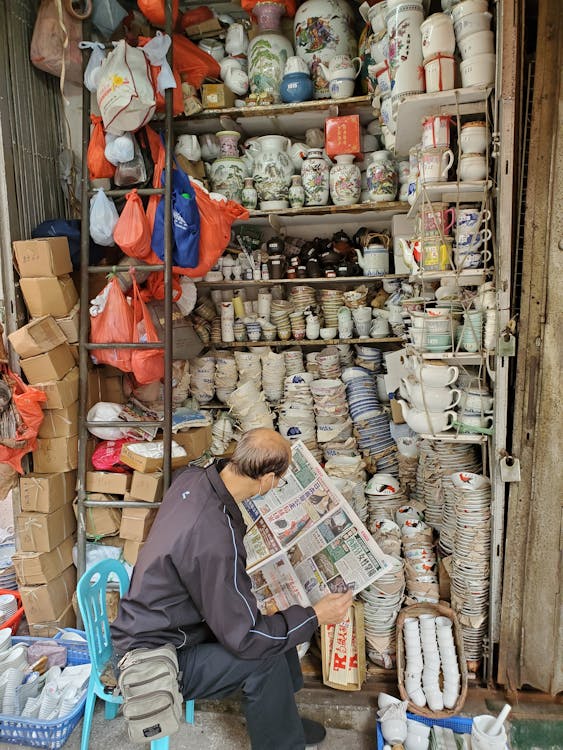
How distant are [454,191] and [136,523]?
80.2 inches

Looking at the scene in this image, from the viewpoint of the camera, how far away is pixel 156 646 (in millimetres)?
1718

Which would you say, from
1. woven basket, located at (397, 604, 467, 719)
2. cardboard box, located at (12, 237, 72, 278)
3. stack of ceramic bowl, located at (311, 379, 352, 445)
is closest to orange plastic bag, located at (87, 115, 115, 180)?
cardboard box, located at (12, 237, 72, 278)

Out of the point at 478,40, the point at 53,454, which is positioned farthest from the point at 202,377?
the point at 478,40

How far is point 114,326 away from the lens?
258 cm

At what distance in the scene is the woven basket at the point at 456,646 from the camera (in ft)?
6.80

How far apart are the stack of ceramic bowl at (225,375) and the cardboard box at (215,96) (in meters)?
1.40

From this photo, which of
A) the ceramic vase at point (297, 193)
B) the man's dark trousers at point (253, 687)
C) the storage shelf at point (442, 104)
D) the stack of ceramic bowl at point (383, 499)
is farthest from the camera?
the ceramic vase at point (297, 193)

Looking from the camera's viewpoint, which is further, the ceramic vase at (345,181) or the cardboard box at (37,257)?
the ceramic vase at (345,181)

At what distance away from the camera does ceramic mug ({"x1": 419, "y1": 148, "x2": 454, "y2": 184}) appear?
2172mm

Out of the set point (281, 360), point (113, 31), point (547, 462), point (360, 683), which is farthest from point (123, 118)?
point (360, 683)

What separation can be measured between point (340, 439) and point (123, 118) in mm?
1991

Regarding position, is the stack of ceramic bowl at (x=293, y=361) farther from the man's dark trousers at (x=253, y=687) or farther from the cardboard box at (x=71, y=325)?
the man's dark trousers at (x=253, y=687)

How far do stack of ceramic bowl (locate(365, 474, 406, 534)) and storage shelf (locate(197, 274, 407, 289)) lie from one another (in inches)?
45.0

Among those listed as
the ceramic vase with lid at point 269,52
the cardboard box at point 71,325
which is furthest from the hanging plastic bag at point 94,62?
the cardboard box at point 71,325
